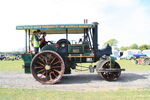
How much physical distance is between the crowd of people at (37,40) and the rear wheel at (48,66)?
0.61 m

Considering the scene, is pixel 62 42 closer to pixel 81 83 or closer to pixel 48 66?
pixel 48 66

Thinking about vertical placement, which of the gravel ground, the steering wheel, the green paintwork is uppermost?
the steering wheel

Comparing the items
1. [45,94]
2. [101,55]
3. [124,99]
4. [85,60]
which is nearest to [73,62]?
[85,60]

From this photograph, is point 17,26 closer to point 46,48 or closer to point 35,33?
point 35,33

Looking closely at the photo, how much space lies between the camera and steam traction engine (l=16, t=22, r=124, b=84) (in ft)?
23.3

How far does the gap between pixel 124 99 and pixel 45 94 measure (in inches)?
90.0

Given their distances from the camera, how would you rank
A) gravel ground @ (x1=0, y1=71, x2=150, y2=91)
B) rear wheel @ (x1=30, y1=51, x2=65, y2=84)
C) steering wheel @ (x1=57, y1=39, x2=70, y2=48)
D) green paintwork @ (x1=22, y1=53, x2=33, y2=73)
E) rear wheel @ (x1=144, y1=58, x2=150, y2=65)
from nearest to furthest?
gravel ground @ (x1=0, y1=71, x2=150, y2=91), rear wheel @ (x1=30, y1=51, x2=65, y2=84), green paintwork @ (x1=22, y1=53, x2=33, y2=73), steering wheel @ (x1=57, y1=39, x2=70, y2=48), rear wheel @ (x1=144, y1=58, x2=150, y2=65)

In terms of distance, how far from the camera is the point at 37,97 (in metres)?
4.86

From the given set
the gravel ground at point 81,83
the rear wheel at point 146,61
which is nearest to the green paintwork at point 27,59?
the gravel ground at point 81,83

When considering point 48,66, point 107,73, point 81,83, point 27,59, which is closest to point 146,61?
point 107,73

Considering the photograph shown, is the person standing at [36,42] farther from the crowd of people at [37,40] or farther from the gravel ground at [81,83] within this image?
the gravel ground at [81,83]

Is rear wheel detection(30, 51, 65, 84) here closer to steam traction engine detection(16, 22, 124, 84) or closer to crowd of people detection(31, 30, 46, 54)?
steam traction engine detection(16, 22, 124, 84)

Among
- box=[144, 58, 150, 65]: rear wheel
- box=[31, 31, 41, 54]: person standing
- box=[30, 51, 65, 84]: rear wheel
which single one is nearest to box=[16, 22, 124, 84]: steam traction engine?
box=[30, 51, 65, 84]: rear wheel

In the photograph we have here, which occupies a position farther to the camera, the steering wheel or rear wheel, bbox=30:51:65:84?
the steering wheel
